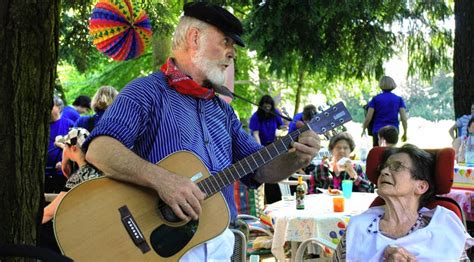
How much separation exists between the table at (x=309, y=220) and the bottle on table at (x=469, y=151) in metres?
1.29

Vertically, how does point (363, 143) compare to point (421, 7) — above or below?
below

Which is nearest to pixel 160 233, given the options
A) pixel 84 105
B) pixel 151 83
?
pixel 151 83

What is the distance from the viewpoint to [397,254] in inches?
120

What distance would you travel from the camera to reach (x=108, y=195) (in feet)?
8.35

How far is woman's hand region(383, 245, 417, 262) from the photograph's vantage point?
120 inches

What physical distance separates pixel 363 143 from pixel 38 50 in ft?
Answer: 20.5

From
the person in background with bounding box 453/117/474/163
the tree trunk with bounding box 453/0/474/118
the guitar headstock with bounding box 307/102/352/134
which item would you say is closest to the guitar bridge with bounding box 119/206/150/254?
the guitar headstock with bounding box 307/102/352/134

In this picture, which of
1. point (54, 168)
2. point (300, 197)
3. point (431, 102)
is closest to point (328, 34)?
point (300, 197)

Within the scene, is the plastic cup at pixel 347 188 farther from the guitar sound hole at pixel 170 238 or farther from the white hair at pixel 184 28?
the guitar sound hole at pixel 170 238

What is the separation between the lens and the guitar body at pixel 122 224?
8.16ft

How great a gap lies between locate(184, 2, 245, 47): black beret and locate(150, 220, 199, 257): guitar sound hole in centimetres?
88

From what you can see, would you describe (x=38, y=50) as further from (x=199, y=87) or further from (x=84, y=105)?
(x=84, y=105)

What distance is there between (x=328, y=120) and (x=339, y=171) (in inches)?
125

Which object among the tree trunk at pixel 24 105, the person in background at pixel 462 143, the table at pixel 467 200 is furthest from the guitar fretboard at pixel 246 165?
the person in background at pixel 462 143
